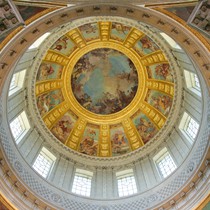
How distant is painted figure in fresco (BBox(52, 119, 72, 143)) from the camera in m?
23.4

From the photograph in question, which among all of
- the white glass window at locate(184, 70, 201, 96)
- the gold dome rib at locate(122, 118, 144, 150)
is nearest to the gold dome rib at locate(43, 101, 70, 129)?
the gold dome rib at locate(122, 118, 144, 150)

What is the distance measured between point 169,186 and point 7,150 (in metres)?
8.77

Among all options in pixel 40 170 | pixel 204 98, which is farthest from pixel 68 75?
pixel 204 98

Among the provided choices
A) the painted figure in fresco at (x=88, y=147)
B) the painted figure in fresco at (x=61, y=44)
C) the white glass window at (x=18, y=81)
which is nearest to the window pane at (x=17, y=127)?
the white glass window at (x=18, y=81)

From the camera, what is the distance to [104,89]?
2780cm

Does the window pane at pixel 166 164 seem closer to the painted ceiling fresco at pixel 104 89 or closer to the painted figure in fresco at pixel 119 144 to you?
the painted ceiling fresco at pixel 104 89

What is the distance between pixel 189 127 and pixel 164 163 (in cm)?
282

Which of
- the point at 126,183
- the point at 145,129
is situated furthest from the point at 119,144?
the point at 126,183

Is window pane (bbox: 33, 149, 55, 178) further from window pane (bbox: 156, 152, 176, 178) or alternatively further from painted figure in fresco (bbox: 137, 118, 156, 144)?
painted figure in fresco (bbox: 137, 118, 156, 144)

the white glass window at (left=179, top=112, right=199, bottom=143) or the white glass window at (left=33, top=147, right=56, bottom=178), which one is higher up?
the white glass window at (left=179, top=112, right=199, bottom=143)

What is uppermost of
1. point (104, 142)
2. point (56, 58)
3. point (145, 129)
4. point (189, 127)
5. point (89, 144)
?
point (56, 58)

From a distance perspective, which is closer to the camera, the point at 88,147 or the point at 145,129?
the point at 88,147

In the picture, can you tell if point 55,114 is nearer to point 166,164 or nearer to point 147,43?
point 147,43

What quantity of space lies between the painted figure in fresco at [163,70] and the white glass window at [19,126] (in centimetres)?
1092
